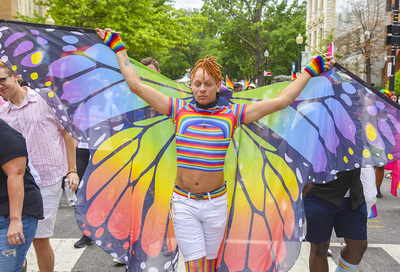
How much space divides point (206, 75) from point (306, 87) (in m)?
1.07

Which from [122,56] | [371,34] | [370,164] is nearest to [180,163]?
[122,56]

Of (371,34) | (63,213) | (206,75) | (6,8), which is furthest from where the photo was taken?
(371,34)

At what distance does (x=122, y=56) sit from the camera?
338cm

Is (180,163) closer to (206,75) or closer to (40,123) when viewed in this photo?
(206,75)

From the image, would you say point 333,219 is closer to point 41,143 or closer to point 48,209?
point 48,209

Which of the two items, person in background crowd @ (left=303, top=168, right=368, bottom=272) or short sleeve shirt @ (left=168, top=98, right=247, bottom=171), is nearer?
short sleeve shirt @ (left=168, top=98, right=247, bottom=171)

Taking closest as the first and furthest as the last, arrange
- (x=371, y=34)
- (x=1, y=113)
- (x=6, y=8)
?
(x=1, y=113), (x=6, y=8), (x=371, y=34)

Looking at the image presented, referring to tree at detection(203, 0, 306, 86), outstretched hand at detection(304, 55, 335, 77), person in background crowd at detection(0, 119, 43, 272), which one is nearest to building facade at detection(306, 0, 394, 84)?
tree at detection(203, 0, 306, 86)

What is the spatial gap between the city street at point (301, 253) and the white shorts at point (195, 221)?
1812 mm

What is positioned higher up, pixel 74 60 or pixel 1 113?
pixel 74 60

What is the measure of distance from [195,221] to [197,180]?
314 millimetres

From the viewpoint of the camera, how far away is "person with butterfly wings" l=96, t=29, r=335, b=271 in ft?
10.4

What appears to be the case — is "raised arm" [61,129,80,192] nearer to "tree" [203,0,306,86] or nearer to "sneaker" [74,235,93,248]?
"sneaker" [74,235,93,248]

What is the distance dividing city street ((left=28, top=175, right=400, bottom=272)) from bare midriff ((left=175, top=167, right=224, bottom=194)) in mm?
2035
